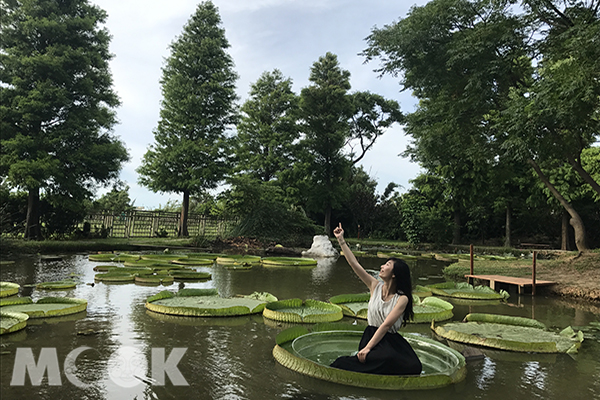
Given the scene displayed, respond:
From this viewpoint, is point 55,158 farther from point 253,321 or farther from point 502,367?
point 502,367

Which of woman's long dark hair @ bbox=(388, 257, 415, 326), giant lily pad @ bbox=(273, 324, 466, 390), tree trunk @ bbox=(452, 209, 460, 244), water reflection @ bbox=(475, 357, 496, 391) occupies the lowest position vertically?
water reflection @ bbox=(475, 357, 496, 391)

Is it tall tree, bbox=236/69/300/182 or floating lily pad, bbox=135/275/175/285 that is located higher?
tall tree, bbox=236/69/300/182

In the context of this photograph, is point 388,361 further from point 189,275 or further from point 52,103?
point 52,103

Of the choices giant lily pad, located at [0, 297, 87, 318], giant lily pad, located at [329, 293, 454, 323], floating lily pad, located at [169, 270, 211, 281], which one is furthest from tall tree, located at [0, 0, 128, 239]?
giant lily pad, located at [329, 293, 454, 323]

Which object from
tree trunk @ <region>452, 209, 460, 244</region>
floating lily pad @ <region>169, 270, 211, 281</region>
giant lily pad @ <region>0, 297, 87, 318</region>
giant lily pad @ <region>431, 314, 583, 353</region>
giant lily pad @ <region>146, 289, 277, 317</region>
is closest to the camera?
giant lily pad @ <region>431, 314, 583, 353</region>

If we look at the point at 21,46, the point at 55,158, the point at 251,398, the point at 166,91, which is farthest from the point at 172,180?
the point at 251,398

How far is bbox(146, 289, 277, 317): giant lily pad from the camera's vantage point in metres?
4.96

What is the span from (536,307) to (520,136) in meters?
4.55

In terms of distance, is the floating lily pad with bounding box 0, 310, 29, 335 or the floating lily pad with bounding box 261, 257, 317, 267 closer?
the floating lily pad with bounding box 0, 310, 29, 335

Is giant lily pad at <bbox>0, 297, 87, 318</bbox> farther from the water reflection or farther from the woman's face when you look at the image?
the water reflection

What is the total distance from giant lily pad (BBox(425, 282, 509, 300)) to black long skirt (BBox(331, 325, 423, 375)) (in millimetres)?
4663

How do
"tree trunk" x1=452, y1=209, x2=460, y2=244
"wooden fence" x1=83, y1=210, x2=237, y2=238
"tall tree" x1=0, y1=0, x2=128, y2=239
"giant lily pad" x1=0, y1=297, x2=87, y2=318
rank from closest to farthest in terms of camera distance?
"giant lily pad" x1=0, y1=297, x2=87, y2=318
"tall tree" x1=0, y1=0, x2=128, y2=239
"wooden fence" x1=83, y1=210, x2=237, y2=238
"tree trunk" x1=452, y1=209, x2=460, y2=244

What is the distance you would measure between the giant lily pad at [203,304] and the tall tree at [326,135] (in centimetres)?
1981

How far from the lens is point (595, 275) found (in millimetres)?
8648
